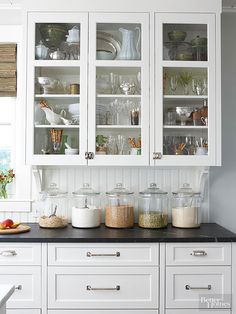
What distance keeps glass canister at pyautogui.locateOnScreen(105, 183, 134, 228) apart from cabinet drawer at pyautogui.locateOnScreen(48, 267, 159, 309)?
1.25ft

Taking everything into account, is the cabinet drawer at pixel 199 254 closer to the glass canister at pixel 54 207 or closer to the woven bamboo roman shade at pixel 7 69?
the glass canister at pixel 54 207

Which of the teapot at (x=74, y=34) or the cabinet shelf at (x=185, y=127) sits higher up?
the teapot at (x=74, y=34)

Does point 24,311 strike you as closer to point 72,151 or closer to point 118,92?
point 72,151

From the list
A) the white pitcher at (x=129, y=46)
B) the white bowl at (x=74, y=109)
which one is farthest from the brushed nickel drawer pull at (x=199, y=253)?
the white pitcher at (x=129, y=46)

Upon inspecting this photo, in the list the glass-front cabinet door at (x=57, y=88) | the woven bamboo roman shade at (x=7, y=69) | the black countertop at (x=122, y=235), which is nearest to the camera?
the black countertop at (x=122, y=235)

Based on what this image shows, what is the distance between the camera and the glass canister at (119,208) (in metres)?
2.46

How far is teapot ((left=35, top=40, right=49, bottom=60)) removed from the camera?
7.98 feet

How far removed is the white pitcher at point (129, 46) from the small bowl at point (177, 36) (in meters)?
0.24

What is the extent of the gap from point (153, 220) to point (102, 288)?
59cm

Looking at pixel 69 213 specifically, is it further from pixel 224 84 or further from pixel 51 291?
pixel 224 84

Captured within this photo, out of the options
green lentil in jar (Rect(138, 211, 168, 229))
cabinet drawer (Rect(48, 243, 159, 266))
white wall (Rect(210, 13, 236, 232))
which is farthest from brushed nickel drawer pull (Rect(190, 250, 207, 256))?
white wall (Rect(210, 13, 236, 232))

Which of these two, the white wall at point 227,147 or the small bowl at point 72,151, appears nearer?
the small bowl at point 72,151

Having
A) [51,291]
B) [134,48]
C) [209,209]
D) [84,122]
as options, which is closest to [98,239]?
[51,291]

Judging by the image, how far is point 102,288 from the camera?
2.16 m
